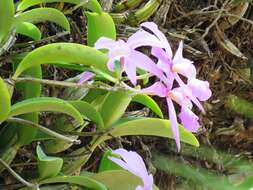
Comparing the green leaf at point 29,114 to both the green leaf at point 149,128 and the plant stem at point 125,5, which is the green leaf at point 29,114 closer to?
the green leaf at point 149,128

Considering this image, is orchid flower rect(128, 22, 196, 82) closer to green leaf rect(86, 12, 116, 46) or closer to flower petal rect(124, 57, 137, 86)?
flower petal rect(124, 57, 137, 86)

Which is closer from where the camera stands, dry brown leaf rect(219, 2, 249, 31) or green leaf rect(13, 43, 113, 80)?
green leaf rect(13, 43, 113, 80)

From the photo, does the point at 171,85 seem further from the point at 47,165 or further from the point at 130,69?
the point at 47,165

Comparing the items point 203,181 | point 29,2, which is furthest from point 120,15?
point 203,181

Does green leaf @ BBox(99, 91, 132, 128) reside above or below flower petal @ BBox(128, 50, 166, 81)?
below

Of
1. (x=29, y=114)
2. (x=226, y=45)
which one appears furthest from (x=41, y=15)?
(x=226, y=45)

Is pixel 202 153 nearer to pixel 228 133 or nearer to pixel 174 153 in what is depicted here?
pixel 174 153

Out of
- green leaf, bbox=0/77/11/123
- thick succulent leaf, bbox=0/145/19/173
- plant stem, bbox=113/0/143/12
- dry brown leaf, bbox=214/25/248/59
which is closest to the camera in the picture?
→ green leaf, bbox=0/77/11/123

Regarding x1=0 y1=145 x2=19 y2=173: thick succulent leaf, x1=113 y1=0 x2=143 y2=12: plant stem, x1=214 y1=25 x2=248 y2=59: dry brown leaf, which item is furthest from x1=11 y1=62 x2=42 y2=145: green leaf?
x1=214 y1=25 x2=248 y2=59: dry brown leaf
